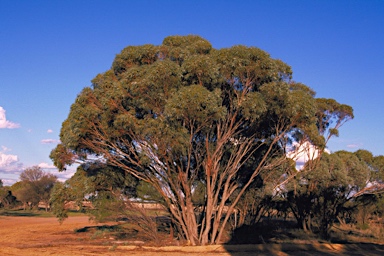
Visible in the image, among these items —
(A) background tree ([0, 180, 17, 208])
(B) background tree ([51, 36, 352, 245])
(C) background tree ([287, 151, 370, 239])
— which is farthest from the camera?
(A) background tree ([0, 180, 17, 208])

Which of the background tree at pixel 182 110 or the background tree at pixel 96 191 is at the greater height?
the background tree at pixel 182 110

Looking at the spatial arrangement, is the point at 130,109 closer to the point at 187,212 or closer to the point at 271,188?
the point at 187,212

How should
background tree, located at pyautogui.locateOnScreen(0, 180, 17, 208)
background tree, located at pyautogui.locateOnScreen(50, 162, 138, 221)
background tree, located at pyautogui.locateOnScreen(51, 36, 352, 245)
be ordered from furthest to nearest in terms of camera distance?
background tree, located at pyautogui.locateOnScreen(0, 180, 17, 208) → background tree, located at pyautogui.locateOnScreen(50, 162, 138, 221) → background tree, located at pyautogui.locateOnScreen(51, 36, 352, 245)

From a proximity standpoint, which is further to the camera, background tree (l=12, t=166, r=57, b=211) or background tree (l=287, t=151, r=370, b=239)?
background tree (l=12, t=166, r=57, b=211)

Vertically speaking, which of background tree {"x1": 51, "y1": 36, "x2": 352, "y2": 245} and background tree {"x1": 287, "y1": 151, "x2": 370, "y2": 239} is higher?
background tree {"x1": 51, "y1": 36, "x2": 352, "y2": 245}

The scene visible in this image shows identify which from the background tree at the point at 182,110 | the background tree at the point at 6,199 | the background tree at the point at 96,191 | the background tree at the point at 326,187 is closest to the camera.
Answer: the background tree at the point at 182,110

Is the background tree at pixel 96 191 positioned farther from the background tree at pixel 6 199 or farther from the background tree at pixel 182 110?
the background tree at pixel 6 199

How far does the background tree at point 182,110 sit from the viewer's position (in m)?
18.5

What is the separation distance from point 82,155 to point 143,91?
6.52 meters

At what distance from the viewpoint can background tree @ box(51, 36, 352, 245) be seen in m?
18.5

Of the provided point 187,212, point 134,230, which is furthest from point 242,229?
point 187,212

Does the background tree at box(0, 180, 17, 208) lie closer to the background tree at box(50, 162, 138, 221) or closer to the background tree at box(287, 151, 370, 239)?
the background tree at box(50, 162, 138, 221)

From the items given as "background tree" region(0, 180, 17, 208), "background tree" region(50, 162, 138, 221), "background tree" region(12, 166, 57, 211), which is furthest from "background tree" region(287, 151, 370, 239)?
"background tree" region(0, 180, 17, 208)

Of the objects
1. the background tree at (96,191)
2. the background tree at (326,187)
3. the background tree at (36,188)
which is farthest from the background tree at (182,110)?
the background tree at (36,188)
